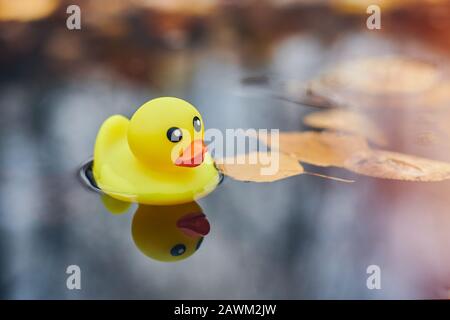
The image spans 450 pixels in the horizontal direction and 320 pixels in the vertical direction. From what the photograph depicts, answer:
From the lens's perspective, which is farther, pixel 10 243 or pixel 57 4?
pixel 57 4

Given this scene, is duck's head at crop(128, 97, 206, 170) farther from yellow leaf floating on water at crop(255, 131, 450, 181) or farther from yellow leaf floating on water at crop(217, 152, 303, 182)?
yellow leaf floating on water at crop(255, 131, 450, 181)

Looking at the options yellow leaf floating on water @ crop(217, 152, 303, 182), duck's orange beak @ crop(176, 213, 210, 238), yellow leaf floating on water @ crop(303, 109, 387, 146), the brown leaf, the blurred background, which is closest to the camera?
the blurred background

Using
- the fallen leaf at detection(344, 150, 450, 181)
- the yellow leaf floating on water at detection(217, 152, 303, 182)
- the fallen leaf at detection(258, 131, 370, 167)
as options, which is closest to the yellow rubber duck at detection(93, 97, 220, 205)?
the yellow leaf floating on water at detection(217, 152, 303, 182)

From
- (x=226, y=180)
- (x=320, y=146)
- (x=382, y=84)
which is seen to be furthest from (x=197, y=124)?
(x=382, y=84)

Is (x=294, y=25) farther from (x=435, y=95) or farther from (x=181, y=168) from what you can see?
(x=181, y=168)

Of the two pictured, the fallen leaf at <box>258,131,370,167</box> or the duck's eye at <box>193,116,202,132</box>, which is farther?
the fallen leaf at <box>258,131,370,167</box>
